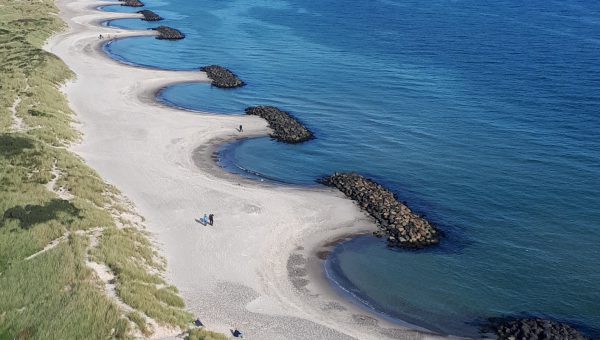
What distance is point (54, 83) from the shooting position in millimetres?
81188

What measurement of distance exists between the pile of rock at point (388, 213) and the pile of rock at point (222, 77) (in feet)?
142

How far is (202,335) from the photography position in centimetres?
3084

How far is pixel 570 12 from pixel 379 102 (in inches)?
4111

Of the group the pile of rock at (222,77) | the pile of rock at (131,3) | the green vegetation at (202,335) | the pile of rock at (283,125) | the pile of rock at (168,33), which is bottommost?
the green vegetation at (202,335)

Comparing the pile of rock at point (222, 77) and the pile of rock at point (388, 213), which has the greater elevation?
the pile of rock at point (222, 77)

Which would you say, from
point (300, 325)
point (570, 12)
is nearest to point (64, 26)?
point (300, 325)

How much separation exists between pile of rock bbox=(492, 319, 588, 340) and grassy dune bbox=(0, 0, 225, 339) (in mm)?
21872

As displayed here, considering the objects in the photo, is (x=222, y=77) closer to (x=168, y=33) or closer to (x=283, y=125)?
(x=283, y=125)

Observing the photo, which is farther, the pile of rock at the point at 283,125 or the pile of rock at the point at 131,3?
the pile of rock at the point at 131,3

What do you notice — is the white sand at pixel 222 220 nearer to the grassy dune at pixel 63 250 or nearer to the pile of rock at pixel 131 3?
the grassy dune at pixel 63 250

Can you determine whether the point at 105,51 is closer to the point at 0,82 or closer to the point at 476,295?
the point at 0,82

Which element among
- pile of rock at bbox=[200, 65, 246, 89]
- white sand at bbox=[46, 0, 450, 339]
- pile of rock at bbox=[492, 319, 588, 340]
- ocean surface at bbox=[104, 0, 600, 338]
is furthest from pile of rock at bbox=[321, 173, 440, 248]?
pile of rock at bbox=[200, 65, 246, 89]

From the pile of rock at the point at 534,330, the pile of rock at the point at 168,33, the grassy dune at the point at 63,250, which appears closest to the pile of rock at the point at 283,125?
the grassy dune at the point at 63,250

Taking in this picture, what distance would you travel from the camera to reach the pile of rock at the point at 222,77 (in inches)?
3762
